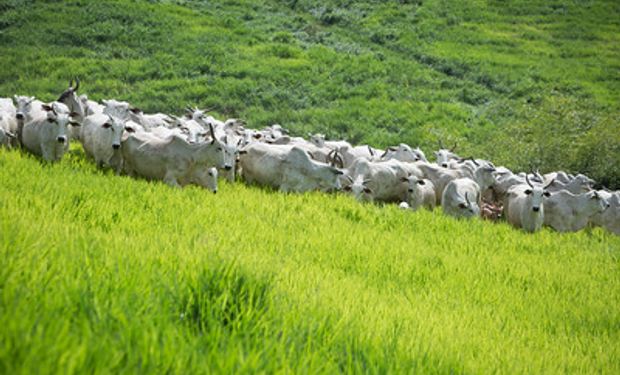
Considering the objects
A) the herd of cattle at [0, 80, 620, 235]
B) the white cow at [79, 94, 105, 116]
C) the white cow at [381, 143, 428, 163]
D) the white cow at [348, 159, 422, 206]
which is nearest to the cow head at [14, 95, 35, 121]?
the herd of cattle at [0, 80, 620, 235]

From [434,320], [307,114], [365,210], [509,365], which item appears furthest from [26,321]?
[307,114]

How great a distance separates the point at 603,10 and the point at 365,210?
38.5 meters

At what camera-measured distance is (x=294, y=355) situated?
258cm

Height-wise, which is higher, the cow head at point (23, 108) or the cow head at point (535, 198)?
the cow head at point (23, 108)

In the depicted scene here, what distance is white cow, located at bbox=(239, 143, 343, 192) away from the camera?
11164 mm

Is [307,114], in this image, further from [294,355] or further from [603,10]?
[603,10]

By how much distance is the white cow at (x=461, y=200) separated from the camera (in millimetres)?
11492

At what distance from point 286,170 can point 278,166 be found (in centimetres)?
18

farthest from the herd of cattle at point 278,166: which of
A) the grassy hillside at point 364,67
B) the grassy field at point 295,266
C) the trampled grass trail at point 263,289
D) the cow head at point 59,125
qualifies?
the grassy hillside at point 364,67

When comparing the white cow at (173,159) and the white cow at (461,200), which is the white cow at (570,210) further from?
the white cow at (173,159)

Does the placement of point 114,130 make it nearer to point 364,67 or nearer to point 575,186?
point 575,186

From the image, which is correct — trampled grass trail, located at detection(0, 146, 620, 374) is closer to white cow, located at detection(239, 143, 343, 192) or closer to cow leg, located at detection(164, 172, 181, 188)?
cow leg, located at detection(164, 172, 181, 188)

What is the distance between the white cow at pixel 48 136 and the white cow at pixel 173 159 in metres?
0.95

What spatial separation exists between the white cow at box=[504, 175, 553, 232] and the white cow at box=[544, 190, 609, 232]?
0.96ft
